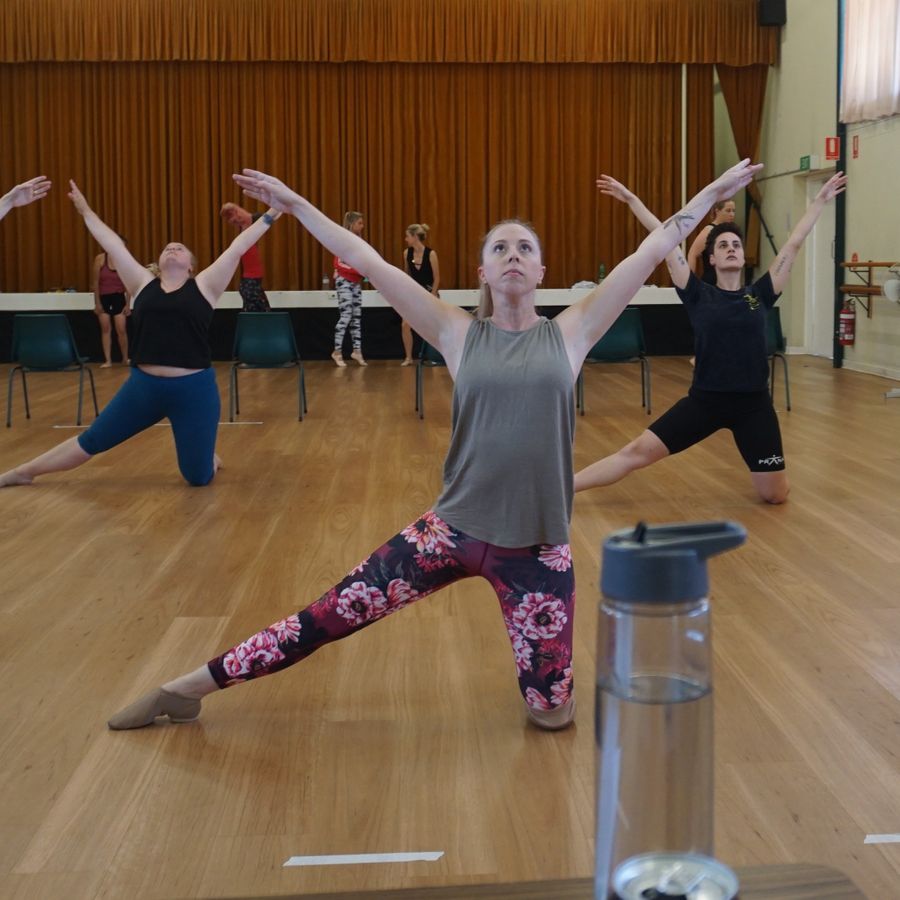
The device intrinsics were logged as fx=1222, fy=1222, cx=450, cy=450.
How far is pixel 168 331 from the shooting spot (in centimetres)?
581

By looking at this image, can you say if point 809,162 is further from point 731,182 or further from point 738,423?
point 731,182

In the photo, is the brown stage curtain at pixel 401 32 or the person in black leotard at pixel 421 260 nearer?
the person in black leotard at pixel 421 260

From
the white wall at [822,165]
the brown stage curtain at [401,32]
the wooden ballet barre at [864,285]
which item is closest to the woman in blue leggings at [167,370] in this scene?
the wooden ballet barre at [864,285]

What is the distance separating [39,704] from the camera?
9.89ft

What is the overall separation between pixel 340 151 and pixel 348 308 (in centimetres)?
273

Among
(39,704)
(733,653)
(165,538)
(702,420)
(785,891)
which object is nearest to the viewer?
(785,891)

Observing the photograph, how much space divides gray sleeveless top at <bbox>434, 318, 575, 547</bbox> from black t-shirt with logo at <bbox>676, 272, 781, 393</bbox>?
8.88 feet

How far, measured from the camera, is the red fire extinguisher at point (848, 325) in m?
11.4

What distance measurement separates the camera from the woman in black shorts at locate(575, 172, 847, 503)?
5.26 meters

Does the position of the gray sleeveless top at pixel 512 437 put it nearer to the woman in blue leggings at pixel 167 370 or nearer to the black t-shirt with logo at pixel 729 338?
the black t-shirt with logo at pixel 729 338

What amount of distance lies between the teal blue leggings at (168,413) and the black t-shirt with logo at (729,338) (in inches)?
90.7

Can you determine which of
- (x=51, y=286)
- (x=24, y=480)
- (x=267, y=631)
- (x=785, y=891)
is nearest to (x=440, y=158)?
(x=51, y=286)

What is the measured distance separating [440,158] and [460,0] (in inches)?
69.7

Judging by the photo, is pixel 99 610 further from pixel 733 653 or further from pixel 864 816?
pixel 864 816
